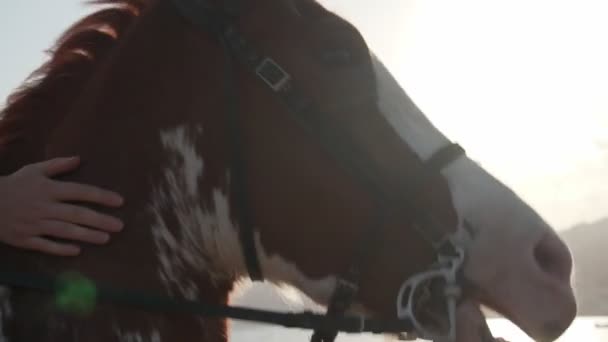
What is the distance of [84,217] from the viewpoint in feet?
7.71

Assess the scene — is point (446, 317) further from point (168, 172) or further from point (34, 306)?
point (34, 306)

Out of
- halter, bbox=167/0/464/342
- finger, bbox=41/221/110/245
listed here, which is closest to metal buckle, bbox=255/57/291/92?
halter, bbox=167/0/464/342

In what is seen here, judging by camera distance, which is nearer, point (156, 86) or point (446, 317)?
point (446, 317)

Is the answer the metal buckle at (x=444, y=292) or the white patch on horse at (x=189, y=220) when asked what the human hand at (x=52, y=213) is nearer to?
the white patch on horse at (x=189, y=220)

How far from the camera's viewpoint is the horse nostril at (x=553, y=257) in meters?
2.28

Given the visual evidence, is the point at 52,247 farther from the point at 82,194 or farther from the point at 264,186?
the point at 264,186

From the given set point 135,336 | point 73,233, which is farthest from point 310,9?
point 135,336

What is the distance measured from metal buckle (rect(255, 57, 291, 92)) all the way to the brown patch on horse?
2.15 ft

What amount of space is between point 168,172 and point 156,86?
13.5 inches

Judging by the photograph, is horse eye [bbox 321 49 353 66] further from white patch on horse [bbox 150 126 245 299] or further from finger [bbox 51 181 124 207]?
finger [bbox 51 181 124 207]

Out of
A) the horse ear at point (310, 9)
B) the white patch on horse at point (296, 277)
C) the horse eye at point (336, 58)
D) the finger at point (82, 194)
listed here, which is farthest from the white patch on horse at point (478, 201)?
the finger at point (82, 194)

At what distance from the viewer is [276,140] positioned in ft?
8.54

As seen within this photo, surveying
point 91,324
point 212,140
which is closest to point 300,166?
point 212,140

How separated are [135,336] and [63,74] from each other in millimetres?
1116
